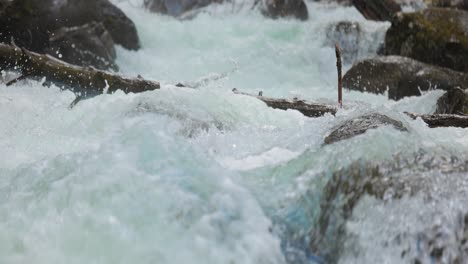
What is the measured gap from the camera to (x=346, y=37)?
11.8 m

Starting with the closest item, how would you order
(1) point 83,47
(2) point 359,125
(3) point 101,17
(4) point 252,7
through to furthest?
(2) point 359,125 < (1) point 83,47 < (3) point 101,17 < (4) point 252,7

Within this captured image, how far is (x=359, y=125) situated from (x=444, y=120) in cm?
152

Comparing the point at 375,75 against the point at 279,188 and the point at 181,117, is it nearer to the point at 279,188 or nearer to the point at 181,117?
the point at 181,117

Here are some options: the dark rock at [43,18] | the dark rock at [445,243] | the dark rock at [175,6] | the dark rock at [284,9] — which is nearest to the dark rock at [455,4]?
the dark rock at [284,9]

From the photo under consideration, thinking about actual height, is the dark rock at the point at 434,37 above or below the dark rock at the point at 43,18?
above

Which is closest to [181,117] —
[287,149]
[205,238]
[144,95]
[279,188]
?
[144,95]

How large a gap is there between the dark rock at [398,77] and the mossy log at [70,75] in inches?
175

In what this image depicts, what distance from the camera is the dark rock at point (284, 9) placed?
49.9 ft

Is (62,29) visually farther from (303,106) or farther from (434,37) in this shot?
(434,37)

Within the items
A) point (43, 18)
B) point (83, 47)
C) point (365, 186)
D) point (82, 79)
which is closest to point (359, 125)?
point (365, 186)

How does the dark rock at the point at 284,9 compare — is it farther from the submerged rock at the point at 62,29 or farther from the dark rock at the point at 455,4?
the submerged rock at the point at 62,29

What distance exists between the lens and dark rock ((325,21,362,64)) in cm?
1160

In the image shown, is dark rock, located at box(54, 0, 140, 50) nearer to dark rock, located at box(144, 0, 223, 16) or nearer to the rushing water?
the rushing water

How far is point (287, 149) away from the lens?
3.85 meters
